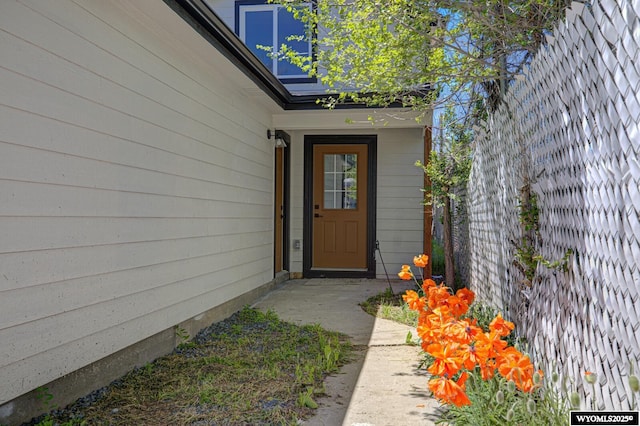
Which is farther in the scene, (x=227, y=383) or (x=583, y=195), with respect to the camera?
(x=227, y=383)

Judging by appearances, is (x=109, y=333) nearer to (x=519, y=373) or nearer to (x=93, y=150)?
(x=93, y=150)

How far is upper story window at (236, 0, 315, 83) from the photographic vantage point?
8.05 meters

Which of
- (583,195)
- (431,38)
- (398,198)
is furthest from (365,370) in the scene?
(398,198)

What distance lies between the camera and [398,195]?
314 inches

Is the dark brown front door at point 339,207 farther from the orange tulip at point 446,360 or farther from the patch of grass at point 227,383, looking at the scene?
the orange tulip at point 446,360

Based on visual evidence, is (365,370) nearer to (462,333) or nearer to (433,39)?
(462,333)

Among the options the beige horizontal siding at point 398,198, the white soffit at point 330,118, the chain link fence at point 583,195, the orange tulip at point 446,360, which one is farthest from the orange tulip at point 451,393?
the beige horizontal siding at point 398,198

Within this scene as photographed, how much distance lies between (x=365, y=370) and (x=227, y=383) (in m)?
0.97

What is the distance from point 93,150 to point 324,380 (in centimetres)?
203

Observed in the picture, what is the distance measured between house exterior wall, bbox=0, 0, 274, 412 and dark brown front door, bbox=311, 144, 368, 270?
3.33 m

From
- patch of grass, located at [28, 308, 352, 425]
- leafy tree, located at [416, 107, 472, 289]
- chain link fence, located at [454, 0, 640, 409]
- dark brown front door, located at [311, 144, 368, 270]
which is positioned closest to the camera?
chain link fence, located at [454, 0, 640, 409]

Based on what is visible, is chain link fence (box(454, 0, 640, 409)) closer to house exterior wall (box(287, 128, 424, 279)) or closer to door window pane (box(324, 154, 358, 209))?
house exterior wall (box(287, 128, 424, 279))

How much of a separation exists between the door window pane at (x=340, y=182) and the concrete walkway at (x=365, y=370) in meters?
1.92

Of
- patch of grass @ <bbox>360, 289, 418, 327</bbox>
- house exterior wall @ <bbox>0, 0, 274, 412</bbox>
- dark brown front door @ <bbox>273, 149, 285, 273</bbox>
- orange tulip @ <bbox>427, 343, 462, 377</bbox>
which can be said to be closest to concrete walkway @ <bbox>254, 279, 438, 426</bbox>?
patch of grass @ <bbox>360, 289, 418, 327</bbox>
